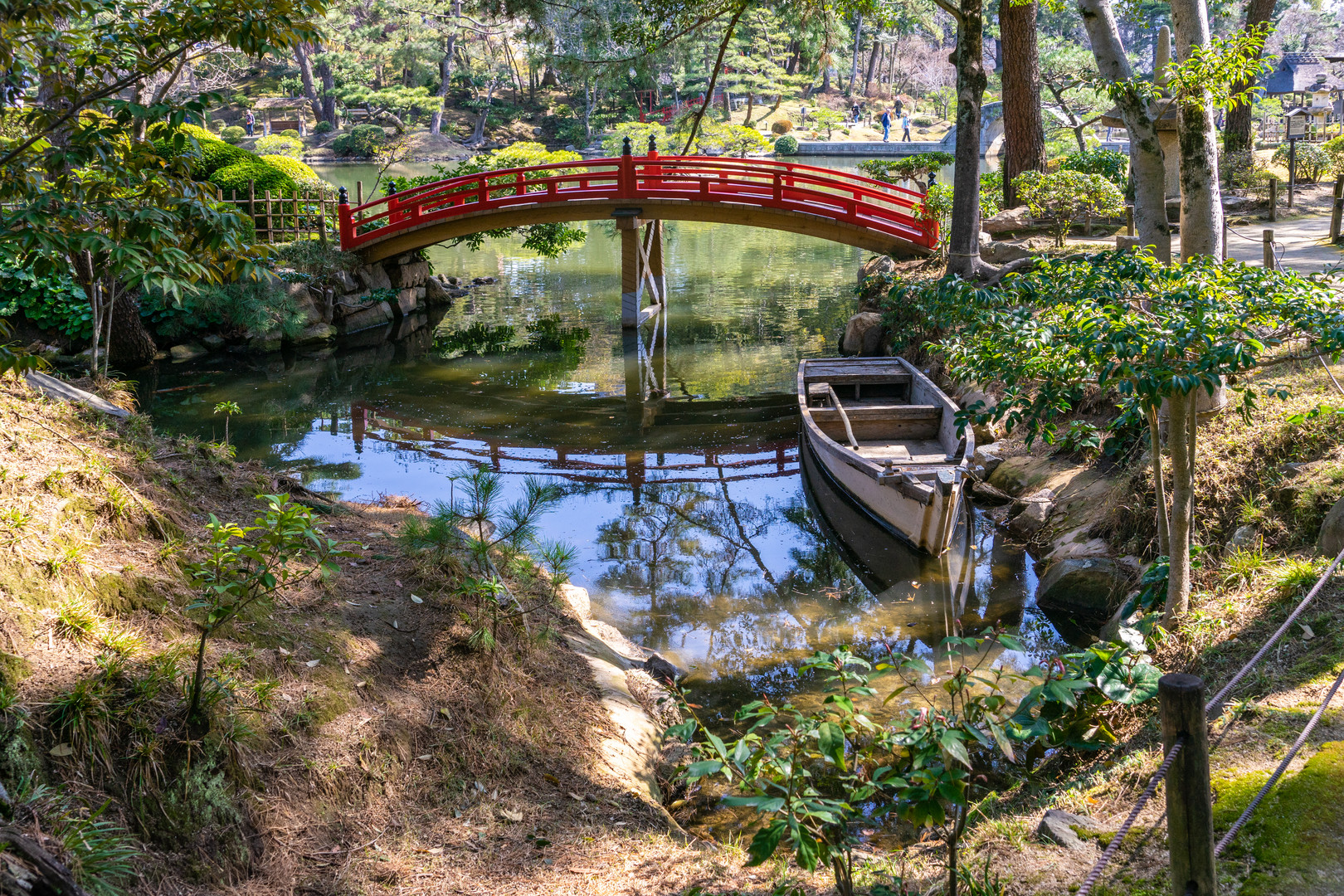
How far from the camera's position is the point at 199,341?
14.5 metres

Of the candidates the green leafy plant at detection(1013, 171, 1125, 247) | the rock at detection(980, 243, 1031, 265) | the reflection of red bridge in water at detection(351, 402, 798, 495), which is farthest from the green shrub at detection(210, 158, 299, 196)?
the green leafy plant at detection(1013, 171, 1125, 247)

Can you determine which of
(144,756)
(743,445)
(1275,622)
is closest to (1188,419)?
(1275,622)

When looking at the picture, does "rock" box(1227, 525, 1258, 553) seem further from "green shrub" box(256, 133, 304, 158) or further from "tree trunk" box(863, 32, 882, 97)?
"tree trunk" box(863, 32, 882, 97)

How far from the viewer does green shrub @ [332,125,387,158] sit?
3738 cm

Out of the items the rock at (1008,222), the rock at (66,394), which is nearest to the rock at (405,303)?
the rock at (1008,222)

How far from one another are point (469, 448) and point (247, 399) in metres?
3.76

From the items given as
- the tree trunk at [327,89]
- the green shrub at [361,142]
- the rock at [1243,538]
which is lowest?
the rock at [1243,538]

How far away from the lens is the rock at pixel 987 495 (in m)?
8.54

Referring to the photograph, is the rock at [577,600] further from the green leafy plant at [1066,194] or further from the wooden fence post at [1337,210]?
the wooden fence post at [1337,210]

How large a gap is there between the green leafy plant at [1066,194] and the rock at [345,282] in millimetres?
11195

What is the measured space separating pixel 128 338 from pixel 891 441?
1060 centimetres

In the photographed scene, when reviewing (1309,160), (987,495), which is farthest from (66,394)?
(1309,160)

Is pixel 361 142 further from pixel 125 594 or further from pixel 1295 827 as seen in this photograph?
pixel 1295 827

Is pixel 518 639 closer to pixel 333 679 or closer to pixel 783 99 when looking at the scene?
pixel 333 679
